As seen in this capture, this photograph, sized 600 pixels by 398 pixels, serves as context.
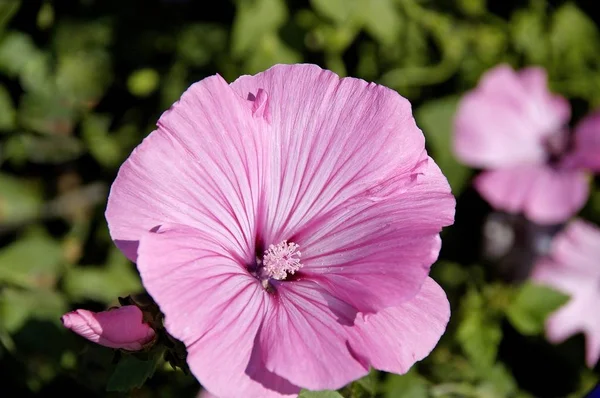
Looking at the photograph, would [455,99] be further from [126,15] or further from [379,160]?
[379,160]

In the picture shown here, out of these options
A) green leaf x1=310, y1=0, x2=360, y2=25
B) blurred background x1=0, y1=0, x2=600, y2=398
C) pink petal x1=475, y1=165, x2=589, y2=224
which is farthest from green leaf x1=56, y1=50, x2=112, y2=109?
pink petal x1=475, y1=165, x2=589, y2=224

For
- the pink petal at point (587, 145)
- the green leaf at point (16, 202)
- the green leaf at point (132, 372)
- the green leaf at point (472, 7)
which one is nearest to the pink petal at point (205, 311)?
the green leaf at point (132, 372)

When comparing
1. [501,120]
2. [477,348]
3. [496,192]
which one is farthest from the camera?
[501,120]

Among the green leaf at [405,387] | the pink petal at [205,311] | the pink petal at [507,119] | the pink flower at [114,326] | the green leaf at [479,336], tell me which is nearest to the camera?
the pink petal at [205,311]

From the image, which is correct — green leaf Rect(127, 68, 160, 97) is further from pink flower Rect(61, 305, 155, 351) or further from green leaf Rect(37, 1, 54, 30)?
pink flower Rect(61, 305, 155, 351)

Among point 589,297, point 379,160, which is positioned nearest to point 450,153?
point 589,297

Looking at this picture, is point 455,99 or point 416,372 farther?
point 455,99

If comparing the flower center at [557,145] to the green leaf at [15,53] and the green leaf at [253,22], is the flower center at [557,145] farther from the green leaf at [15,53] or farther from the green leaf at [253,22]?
the green leaf at [15,53]
